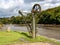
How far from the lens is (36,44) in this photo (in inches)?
685

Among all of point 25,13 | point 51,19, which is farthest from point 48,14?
point 25,13

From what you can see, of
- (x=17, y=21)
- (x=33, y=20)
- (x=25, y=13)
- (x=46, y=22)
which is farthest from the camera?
(x=17, y=21)

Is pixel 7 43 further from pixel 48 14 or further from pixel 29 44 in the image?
pixel 48 14

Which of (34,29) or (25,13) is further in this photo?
(25,13)

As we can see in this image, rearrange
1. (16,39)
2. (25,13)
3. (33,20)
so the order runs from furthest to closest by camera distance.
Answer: (25,13) < (33,20) < (16,39)

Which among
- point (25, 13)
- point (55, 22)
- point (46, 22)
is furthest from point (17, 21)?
point (25, 13)

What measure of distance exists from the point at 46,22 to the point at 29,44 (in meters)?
88.0

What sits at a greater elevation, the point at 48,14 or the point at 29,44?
the point at 29,44

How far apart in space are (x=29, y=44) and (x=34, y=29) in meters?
3.38

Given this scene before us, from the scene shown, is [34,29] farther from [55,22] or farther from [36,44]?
[55,22]

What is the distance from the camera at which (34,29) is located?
20.3m

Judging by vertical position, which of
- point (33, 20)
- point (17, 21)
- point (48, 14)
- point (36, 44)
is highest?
point (33, 20)

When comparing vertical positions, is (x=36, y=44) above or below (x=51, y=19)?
above

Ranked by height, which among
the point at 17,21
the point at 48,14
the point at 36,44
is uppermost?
the point at 36,44
